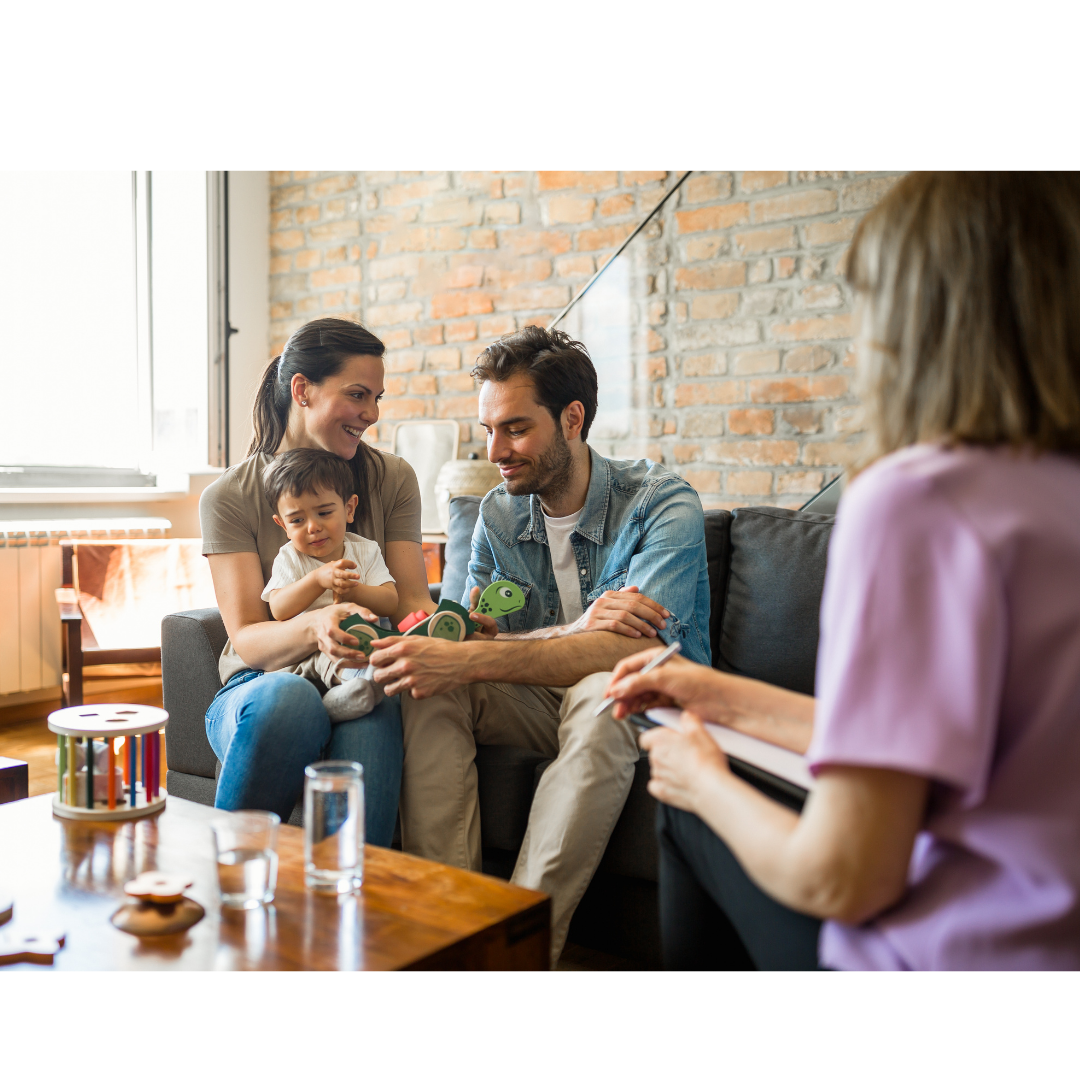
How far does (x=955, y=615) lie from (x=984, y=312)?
0.23 m

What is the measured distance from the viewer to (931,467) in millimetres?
645

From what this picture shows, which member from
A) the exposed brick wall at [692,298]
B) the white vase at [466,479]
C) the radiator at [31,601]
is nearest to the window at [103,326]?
the radiator at [31,601]

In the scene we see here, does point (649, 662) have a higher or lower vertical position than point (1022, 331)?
lower

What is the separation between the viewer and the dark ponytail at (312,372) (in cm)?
180

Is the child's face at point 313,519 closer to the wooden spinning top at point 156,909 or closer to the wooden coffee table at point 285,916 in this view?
the wooden coffee table at point 285,916

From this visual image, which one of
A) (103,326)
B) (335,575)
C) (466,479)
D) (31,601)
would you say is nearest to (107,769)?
(335,575)

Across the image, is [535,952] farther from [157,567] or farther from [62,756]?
[157,567]

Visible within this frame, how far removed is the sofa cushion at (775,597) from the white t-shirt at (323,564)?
694 millimetres

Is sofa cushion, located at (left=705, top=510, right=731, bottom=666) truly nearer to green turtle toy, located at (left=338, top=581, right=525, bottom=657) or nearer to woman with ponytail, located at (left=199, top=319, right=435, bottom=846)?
green turtle toy, located at (left=338, top=581, right=525, bottom=657)

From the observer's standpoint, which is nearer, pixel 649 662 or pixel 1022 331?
pixel 1022 331
